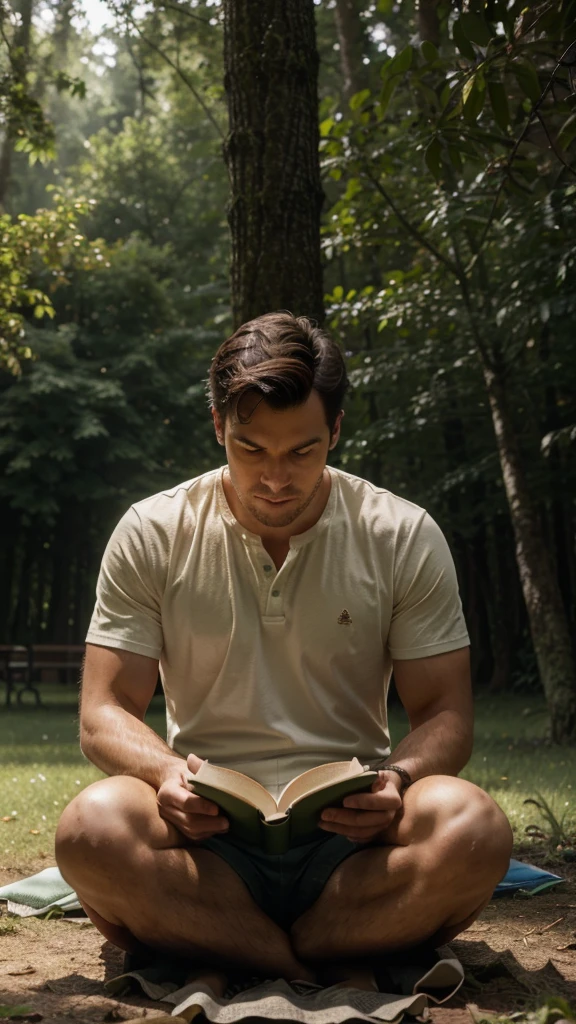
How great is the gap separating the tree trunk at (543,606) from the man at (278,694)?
18.0 ft

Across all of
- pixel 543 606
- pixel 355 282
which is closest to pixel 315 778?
pixel 543 606

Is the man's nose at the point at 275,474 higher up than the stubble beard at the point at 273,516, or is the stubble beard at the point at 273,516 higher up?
the man's nose at the point at 275,474

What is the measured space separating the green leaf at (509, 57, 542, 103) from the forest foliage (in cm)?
1

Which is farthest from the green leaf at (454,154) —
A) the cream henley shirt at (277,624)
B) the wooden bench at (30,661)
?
the wooden bench at (30,661)

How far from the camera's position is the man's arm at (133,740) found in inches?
95.2

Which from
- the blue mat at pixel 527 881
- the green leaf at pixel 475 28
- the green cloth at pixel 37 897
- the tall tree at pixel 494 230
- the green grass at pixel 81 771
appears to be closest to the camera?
the green leaf at pixel 475 28

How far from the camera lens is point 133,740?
2674 mm

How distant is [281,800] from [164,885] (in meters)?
0.33

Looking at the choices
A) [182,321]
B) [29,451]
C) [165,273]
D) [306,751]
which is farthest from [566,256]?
[165,273]

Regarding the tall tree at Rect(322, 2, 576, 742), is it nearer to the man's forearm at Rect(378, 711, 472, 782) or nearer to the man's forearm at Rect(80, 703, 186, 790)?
the man's forearm at Rect(378, 711, 472, 782)

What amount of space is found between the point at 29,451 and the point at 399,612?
13.6m

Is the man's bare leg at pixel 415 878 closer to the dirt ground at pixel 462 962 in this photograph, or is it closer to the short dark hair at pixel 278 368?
→ the dirt ground at pixel 462 962

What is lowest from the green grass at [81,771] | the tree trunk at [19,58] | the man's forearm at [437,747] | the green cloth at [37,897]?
the green grass at [81,771]

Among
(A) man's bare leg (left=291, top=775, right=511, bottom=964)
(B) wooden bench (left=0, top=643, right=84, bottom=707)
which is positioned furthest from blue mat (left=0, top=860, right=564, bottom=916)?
(B) wooden bench (left=0, top=643, right=84, bottom=707)
